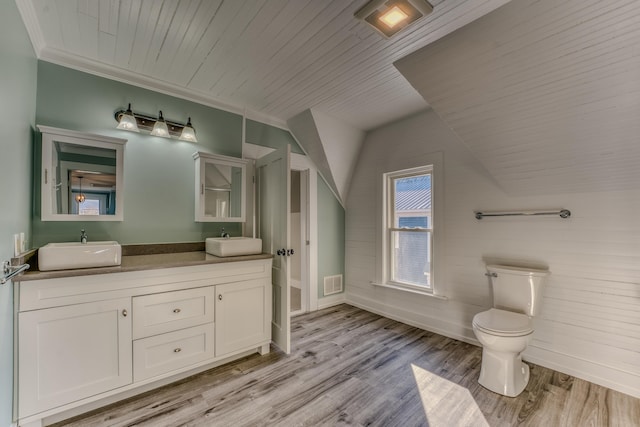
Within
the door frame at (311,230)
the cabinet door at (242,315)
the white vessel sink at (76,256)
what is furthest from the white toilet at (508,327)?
the white vessel sink at (76,256)

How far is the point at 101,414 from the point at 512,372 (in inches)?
109

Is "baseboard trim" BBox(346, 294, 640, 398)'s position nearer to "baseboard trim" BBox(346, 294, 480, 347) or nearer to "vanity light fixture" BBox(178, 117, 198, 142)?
"baseboard trim" BBox(346, 294, 480, 347)

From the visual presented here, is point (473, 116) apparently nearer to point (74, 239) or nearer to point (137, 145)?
point (137, 145)

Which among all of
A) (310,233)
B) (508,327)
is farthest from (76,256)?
(508,327)

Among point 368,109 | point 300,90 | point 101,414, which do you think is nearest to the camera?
point 101,414

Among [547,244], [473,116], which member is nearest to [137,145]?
[473,116]

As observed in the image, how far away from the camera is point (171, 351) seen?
1976 mm

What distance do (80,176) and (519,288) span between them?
358 cm

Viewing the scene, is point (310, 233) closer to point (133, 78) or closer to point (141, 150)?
point (141, 150)

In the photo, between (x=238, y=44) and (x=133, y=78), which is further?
(x=133, y=78)

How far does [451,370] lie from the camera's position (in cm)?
220

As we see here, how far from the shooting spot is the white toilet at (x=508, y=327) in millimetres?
1902

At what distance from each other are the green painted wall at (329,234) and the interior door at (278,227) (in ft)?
3.68

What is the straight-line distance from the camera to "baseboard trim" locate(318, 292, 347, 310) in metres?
3.68
